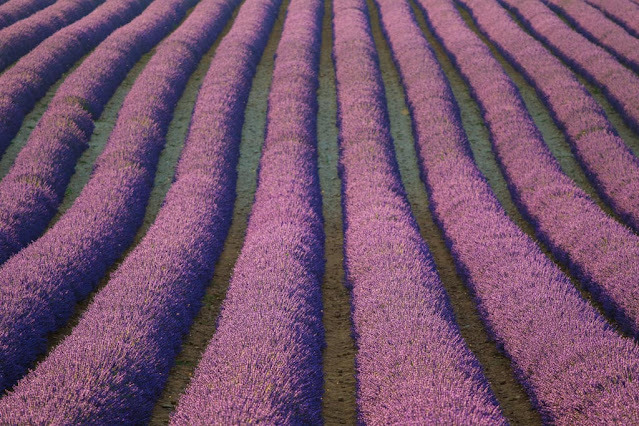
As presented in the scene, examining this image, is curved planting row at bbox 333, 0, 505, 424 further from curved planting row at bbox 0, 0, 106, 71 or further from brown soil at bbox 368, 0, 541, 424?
curved planting row at bbox 0, 0, 106, 71

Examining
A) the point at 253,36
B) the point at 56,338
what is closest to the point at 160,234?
the point at 56,338

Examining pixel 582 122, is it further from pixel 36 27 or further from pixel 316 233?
pixel 36 27

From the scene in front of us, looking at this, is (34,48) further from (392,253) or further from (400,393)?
A: (400,393)

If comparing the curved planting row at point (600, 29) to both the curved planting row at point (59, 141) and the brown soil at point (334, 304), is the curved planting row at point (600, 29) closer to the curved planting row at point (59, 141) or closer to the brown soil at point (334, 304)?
the brown soil at point (334, 304)

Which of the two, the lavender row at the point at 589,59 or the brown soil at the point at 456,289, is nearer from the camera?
the brown soil at the point at 456,289

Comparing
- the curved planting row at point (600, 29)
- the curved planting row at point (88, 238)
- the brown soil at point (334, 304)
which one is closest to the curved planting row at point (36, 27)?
the curved planting row at point (88, 238)

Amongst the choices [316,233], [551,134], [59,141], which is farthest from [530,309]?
[59,141]

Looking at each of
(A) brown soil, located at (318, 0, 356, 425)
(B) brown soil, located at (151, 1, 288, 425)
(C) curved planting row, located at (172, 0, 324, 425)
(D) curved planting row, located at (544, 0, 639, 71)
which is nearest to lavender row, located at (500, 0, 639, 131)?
(D) curved planting row, located at (544, 0, 639, 71)
